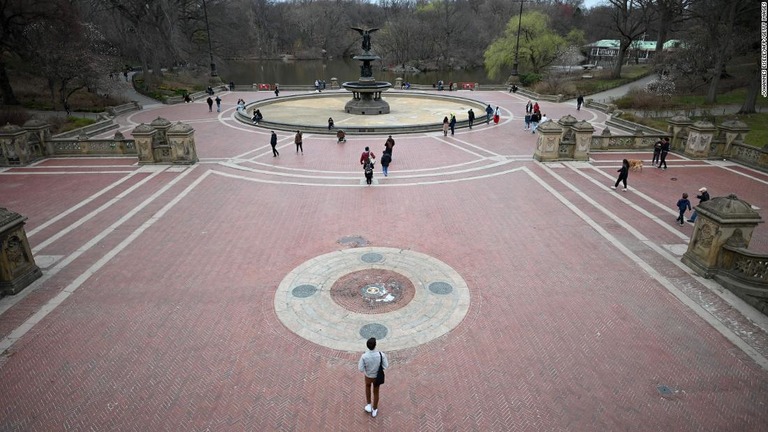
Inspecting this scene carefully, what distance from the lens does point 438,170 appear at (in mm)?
20531

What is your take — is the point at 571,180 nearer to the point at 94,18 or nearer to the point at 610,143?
the point at 610,143

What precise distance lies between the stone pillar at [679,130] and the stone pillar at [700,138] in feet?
3.77

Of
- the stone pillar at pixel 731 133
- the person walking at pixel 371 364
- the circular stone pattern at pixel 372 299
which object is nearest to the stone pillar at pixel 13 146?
the circular stone pattern at pixel 372 299

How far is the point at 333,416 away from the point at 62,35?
40.0m

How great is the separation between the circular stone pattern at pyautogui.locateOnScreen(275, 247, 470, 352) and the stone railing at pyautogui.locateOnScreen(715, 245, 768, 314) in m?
6.33

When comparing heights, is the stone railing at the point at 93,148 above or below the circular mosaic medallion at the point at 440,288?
above

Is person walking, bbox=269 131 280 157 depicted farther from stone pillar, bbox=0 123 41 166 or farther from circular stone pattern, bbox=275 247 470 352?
circular stone pattern, bbox=275 247 470 352

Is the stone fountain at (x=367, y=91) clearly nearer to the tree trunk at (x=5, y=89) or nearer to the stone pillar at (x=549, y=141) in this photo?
the stone pillar at (x=549, y=141)

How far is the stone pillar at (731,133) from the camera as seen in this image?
21438 mm

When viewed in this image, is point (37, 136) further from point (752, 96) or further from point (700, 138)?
point (752, 96)

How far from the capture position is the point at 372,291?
416 inches

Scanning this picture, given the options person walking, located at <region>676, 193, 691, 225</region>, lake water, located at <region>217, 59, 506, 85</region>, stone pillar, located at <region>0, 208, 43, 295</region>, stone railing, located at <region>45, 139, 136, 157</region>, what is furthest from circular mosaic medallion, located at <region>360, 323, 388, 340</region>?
lake water, located at <region>217, 59, 506, 85</region>

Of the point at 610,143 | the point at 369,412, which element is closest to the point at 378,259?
the point at 369,412

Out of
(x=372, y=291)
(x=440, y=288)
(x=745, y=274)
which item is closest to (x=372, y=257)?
(x=372, y=291)
